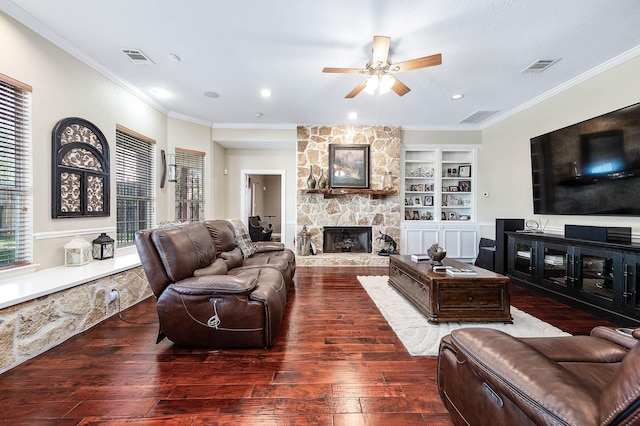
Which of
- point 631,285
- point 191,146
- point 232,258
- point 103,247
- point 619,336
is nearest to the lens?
point 619,336

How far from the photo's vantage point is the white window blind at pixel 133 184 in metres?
3.71

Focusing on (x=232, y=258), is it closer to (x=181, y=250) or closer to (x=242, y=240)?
(x=242, y=240)

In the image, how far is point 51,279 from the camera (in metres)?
2.28

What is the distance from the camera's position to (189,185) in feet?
16.9

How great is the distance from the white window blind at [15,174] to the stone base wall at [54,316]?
27.1 inches

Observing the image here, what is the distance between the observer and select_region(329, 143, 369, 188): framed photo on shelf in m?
5.50

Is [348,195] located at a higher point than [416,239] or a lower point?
higher

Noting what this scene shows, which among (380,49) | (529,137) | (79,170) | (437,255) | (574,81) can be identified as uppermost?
(574,81)

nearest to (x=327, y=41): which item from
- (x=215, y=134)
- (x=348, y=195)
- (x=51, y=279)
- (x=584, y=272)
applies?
(x=348, y=195)

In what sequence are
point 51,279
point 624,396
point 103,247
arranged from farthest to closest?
point 103,247, point 51,279, point 624,396

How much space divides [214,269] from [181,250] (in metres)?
0.35

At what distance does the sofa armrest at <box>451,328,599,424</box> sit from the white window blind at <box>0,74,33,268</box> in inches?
143

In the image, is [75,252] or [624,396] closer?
[624,396]

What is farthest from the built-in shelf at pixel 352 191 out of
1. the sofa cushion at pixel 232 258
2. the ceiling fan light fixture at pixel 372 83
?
the sofa cushion at pixel 232 258
